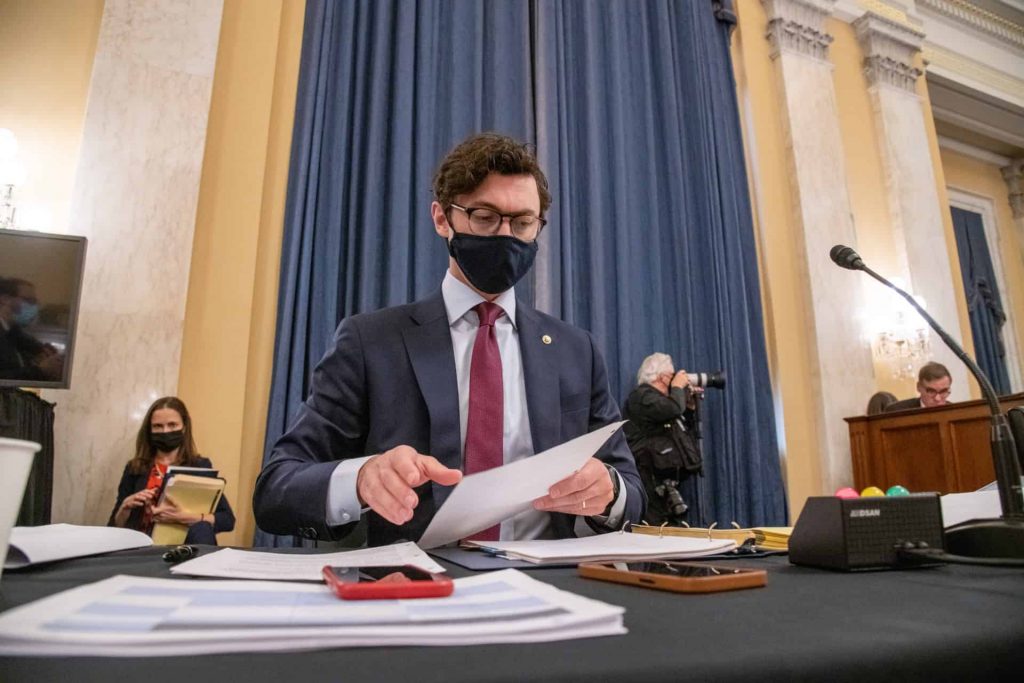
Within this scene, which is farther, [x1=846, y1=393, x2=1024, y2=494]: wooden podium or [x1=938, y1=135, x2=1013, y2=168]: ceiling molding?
[x1=938, y1=135, x2=1013, y2=168]: ceiling molding

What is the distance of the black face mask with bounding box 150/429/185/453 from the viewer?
2.84m

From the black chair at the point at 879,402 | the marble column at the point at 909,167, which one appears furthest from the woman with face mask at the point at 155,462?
the marble column at the point at 909,167

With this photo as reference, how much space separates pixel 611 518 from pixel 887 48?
6.40 meters

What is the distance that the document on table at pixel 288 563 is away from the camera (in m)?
0.59

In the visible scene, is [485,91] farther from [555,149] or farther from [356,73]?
[356,73]

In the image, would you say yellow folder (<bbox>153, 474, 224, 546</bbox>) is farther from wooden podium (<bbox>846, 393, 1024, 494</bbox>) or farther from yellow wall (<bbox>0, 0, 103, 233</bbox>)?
wooden podium (<bbox>846, 393, 1024, 494</bbox>)

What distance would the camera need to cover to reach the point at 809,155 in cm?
534

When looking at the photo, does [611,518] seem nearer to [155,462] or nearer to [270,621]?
[270,621]

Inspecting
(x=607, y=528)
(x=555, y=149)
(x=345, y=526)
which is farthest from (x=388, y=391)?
(x=555, y=149)

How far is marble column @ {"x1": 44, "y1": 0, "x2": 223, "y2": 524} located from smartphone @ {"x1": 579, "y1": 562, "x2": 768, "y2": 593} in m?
2.87

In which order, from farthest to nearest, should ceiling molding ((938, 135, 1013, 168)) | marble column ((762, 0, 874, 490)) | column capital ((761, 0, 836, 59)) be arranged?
1. ceiling molding ((938, 135, 1013, 168))
2. column capital ((761, 0, 836, 59))
3. marble column ((762, 0, 874, 490))

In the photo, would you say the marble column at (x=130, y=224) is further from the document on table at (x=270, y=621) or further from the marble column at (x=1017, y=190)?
the marble column at (x=1017, y=190)

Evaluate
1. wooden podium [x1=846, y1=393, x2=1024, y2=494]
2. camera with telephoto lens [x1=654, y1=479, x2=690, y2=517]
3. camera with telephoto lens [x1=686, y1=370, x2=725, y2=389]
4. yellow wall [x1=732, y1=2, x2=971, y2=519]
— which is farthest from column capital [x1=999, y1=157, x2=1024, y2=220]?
camera with telephoto lens [x1=654, y1=479, x2=690, y2=517]

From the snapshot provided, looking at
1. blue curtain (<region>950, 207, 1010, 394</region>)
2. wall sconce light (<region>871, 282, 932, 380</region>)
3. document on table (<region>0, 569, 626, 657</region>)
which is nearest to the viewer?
document on table (<region>0, 569, 626, 657</region>)
